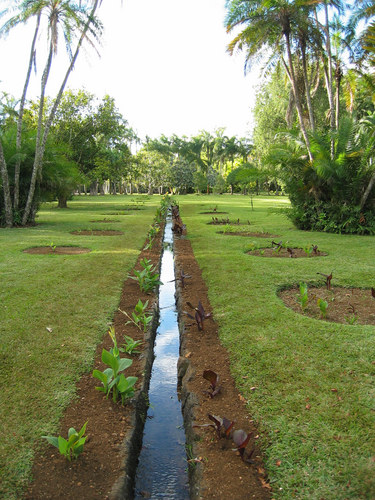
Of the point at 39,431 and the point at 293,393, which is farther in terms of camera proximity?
the point at 293,393

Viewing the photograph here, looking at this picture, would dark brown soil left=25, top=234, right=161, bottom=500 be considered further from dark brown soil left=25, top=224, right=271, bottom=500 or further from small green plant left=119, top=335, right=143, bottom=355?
small green plant left=119, top=335, right=143, bottom=355

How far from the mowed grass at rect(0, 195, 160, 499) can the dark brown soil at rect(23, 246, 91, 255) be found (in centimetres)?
46

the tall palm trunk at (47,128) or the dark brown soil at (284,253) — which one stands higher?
the tall palm trunk at (47,128)

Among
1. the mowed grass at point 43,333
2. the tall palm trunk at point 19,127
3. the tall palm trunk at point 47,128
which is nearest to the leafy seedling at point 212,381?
the mowed grass at point 43,333

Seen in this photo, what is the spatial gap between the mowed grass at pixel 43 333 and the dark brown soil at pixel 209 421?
89 centimetres

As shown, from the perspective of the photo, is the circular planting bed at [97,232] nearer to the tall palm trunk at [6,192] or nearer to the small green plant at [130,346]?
the tall palm trunk at [6,192]

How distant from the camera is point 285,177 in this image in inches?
501

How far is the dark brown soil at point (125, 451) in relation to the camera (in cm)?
216

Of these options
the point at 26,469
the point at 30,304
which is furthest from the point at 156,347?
the point at 26,469

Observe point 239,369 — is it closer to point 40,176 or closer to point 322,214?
point 322,214

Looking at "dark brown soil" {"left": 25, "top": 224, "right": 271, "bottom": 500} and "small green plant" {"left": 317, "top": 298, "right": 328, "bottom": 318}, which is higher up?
"small green plant" {"left": 317, "top": 298, "right": 328, "bottom": 318}

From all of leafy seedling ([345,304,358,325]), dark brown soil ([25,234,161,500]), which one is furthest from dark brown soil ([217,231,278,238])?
dark brown soil ([25,234,161,500])

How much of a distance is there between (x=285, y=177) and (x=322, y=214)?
5.60 feet

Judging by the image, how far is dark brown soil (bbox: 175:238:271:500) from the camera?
2.19m
